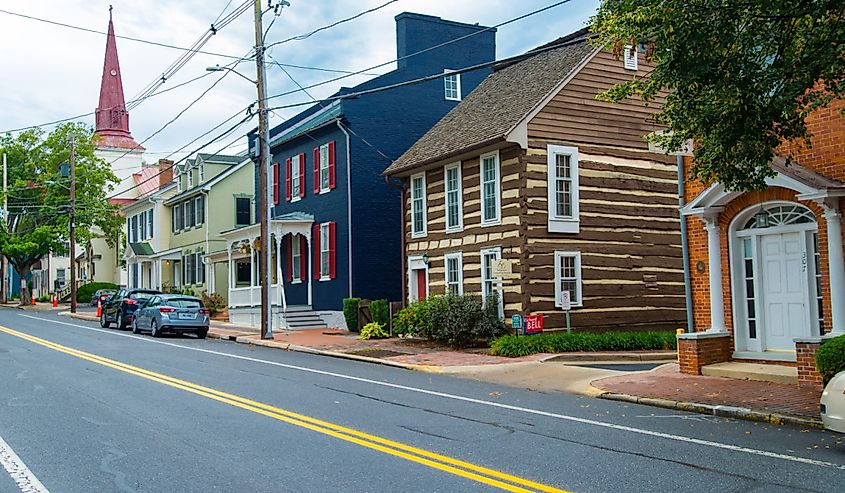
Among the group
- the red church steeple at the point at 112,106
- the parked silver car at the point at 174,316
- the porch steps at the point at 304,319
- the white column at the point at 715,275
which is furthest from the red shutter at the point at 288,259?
the red church steeple at the point at 112,106

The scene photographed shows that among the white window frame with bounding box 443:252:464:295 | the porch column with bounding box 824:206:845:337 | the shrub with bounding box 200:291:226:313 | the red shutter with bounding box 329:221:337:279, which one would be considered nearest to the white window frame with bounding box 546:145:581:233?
the white window frame with bounding box 443:252:464:295

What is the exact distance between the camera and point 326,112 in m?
30.8

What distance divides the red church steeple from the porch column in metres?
72.3

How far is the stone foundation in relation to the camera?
14945mm

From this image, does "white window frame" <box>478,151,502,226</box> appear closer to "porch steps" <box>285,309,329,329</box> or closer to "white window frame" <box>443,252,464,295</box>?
"white window frame" <box>443,252,464,295</box>

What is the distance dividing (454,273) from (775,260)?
11.4 metres

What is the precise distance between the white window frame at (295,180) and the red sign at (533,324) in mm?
15096

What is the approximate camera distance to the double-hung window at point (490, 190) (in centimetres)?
2256

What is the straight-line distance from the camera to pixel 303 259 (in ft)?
108

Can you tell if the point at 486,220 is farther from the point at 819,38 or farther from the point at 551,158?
the point at 819,38

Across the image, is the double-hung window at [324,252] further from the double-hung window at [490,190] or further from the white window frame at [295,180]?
the double-hung window at [490,190]

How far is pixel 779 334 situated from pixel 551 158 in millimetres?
9163

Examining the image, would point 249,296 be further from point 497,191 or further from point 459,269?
point 497,191

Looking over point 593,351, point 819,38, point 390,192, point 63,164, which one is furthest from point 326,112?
point 63,164
